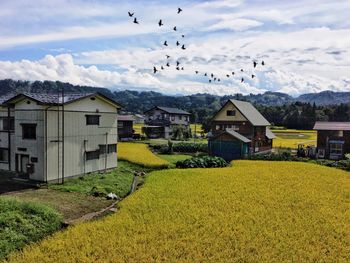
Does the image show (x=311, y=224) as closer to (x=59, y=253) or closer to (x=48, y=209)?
(x=59, y=253)

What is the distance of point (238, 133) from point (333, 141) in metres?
→ 10.6

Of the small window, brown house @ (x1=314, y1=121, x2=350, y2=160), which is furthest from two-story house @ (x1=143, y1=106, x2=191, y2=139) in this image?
the small window

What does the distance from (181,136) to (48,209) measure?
47.1m

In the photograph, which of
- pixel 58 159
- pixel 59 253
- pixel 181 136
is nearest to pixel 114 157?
pixel 58 159

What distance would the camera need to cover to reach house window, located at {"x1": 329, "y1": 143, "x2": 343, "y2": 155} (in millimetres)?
40219

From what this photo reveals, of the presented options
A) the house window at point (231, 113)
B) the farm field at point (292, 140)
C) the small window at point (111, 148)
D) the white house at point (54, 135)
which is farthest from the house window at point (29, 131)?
the farm field at point (292, 140)

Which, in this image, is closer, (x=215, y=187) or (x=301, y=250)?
(x=301, y=250)

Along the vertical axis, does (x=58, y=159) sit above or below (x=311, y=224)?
above

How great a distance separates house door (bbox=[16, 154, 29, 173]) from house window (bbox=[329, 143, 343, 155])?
32.3 m

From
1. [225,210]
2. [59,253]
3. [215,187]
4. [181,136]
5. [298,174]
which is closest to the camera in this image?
[59,253]

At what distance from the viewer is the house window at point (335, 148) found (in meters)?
40.2

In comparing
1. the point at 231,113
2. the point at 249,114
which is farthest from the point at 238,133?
the point at 249,114

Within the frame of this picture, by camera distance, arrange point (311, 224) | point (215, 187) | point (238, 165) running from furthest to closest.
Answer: point (238, 165) → point (215, 187) → point (311, 224)

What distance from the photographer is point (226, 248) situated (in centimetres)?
1159
